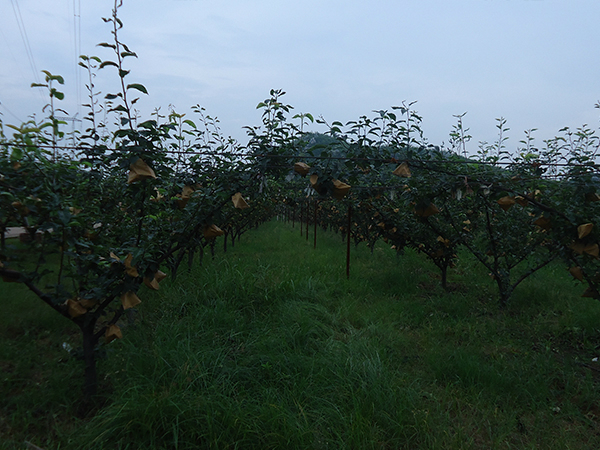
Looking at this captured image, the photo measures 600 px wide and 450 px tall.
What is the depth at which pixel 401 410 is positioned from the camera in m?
2.27

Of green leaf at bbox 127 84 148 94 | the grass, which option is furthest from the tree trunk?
green leaf at bbox 127 84 148 94

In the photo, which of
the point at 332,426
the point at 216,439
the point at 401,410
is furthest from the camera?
the point at 401,410

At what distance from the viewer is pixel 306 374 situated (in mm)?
2678

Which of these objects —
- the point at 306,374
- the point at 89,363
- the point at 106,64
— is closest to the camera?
the point at 106,64

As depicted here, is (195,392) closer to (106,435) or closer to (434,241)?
(106,435)

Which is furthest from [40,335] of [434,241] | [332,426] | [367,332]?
[434,241]

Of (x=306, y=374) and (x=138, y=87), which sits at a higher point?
(x=138, y=87)

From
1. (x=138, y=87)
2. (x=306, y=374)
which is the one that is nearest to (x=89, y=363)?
(x=306, y=374)

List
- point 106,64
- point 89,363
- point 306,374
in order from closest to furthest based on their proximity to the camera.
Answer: point 106,64 < point 89,363 < point 306,374

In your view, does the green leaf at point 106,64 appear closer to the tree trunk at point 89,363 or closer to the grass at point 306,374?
the tree trunk at point 89,363

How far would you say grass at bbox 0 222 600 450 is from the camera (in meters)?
2.09

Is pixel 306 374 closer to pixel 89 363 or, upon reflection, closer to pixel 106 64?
pixel 89 363

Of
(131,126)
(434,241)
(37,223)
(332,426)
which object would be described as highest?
(131,126)

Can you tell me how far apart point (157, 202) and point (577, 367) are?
394 centimetres
